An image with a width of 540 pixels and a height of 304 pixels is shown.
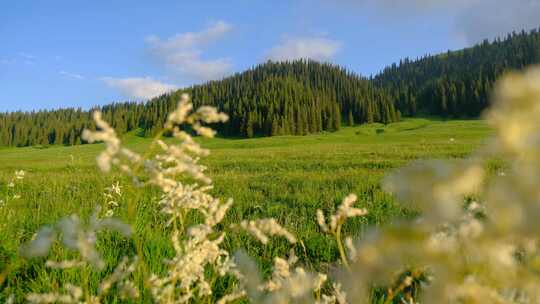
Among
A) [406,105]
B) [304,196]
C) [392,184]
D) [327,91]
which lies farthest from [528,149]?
[327,91]

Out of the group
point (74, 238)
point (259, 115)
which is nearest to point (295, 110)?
point (259, 115)

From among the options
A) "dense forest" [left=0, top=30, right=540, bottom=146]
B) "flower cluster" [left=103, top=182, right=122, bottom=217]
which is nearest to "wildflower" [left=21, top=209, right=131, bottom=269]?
"flower cluster" [left=103, top=182, right=122, bottom=217]

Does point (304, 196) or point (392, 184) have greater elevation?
point (392, 184)

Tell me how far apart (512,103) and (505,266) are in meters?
0.31

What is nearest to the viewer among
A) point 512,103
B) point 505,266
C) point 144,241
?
point 512,103

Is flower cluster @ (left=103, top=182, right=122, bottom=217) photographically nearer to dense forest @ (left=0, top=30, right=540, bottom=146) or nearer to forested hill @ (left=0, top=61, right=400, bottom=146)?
forested hill @ (left=0, top=61, right=400, bottom=146)

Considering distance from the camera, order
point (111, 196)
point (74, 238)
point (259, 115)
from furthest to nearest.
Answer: point (259, 115) < point (111, 196) < point (74, 238)

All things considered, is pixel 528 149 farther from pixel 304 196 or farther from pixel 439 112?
pixel 439 112

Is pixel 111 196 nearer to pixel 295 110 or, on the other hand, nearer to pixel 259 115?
pixel 259 115

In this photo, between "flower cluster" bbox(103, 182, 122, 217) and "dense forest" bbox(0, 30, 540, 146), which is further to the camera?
"dense forest" bbox(0, 30, 540, 146)

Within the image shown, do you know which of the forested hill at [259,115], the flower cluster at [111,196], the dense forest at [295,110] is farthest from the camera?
the forested hill at [259,115]

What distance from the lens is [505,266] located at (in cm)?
77

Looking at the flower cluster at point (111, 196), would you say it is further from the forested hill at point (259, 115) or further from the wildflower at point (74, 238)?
the forested hill at point (259, 115)

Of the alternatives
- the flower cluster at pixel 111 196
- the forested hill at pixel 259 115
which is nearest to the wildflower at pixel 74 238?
the flower cluster at pixel 111 196
